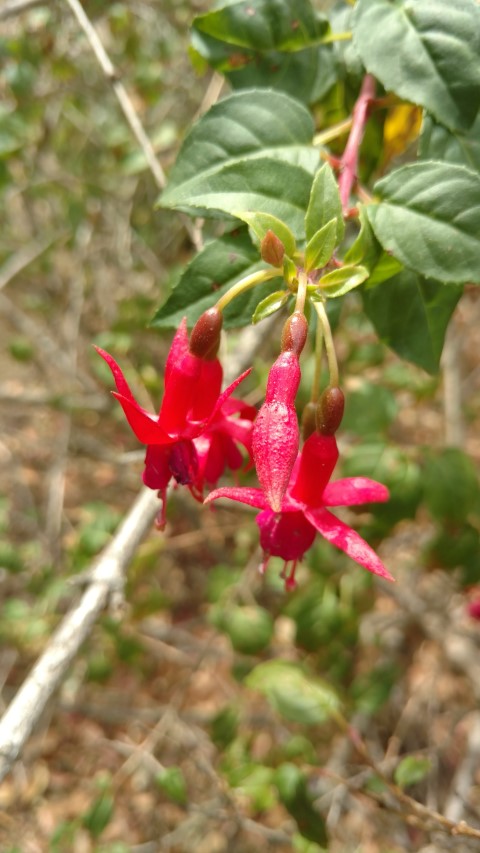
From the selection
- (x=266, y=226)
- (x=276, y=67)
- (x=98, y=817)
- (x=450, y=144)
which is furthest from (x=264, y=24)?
(x=98, y=817)

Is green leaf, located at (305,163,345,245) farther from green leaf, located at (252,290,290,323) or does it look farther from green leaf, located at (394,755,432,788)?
green leaf, located at (394,755,432,788)

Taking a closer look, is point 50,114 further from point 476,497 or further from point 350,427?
point 476,497

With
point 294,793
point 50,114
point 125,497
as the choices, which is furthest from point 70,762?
point 50,114

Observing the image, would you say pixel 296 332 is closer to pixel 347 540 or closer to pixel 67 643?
pixel 347 540

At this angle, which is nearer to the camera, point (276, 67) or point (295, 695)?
point (276, 67)

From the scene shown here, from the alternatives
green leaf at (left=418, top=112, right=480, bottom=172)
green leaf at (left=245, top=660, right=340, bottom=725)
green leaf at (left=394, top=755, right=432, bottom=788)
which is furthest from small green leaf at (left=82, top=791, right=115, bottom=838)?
green leaf at (left=418, top=112, right=480, bottom=172)

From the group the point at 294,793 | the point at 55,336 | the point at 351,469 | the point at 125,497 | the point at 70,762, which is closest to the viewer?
the point at 294,793
